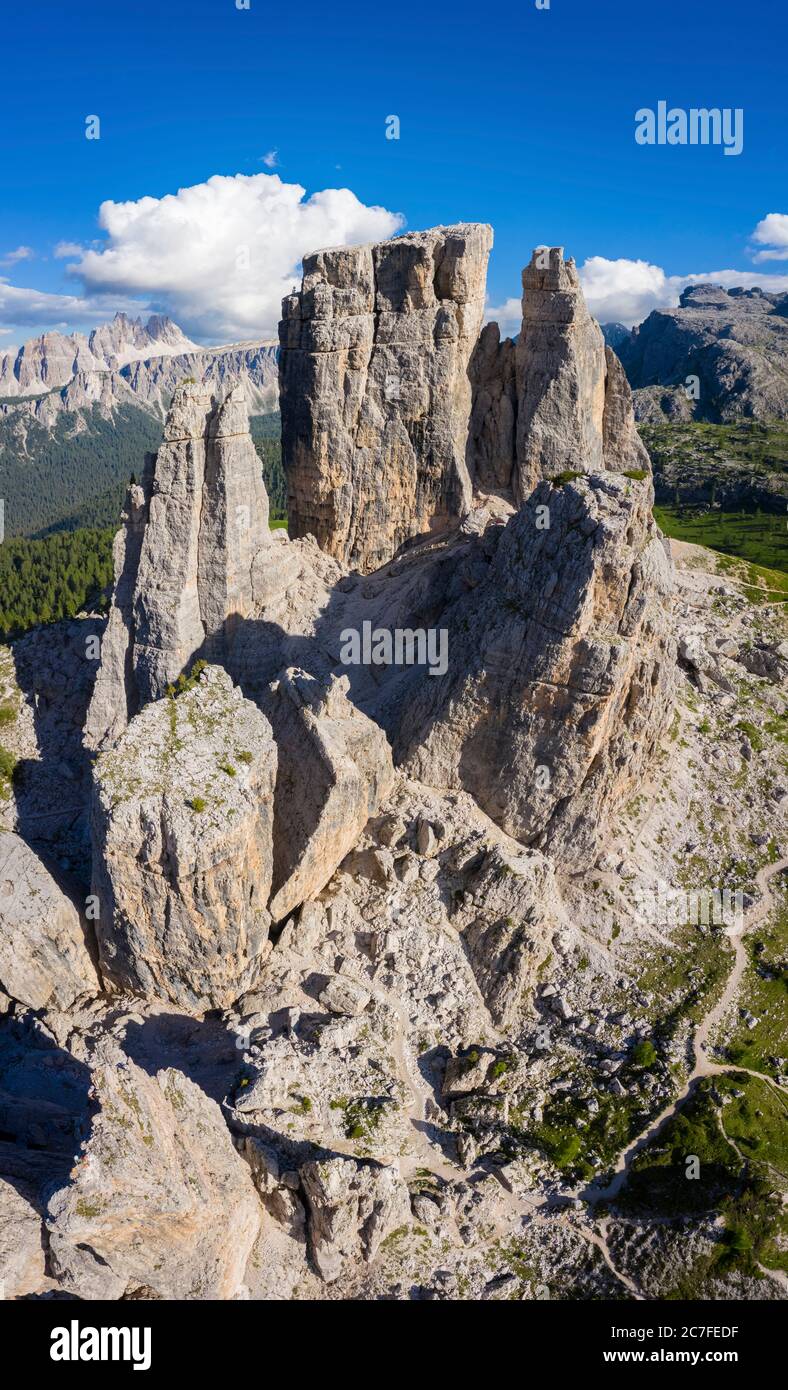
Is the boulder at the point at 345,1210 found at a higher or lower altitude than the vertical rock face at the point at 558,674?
lower

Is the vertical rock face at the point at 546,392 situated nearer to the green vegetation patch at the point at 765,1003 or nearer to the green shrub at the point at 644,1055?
the green vegetation patch at the point at 765,1003

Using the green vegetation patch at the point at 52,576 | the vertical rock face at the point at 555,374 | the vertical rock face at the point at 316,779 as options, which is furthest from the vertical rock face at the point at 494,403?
the green vegetation patch at the point at 52,576

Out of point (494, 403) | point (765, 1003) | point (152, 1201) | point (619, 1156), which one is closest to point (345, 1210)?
point (152, 1201)

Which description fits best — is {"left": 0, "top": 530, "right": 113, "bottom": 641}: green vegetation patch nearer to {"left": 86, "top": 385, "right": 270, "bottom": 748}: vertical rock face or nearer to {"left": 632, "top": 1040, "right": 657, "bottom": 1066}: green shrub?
{"left": 86, "top": 385, "right": 270, "bottom": 748}: vertical rock face

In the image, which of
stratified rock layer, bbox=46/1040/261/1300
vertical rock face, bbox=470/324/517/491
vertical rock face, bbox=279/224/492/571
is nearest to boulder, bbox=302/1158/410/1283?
stratified rock layer, bbox=46/1040/261/1300

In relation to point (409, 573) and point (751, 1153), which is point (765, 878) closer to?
point (751, 1153)

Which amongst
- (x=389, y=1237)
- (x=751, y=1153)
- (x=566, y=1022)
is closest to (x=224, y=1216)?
(x=389, y=1237)
